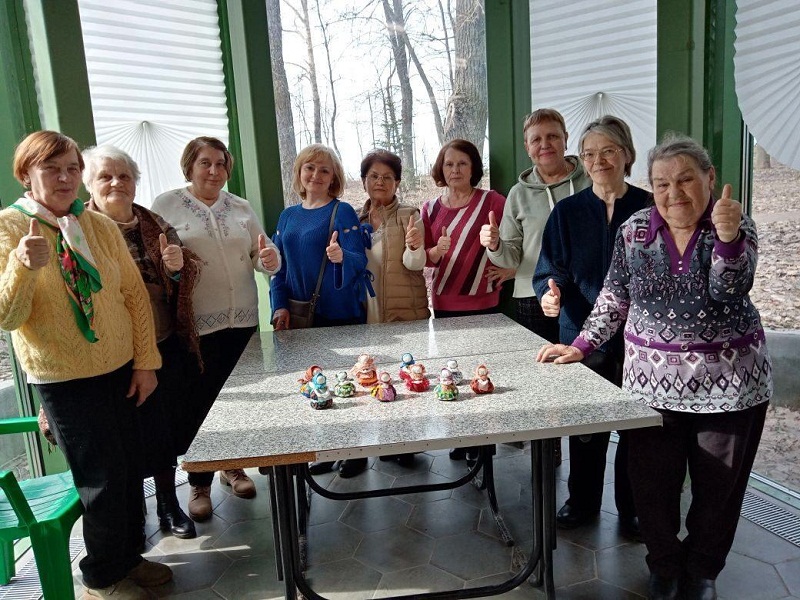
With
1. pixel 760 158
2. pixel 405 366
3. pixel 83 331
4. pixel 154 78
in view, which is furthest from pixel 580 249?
pixel 154 78

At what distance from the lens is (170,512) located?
2.79 meters

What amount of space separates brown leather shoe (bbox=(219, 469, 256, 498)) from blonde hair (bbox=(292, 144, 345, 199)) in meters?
1.44

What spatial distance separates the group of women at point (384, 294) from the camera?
1896 mm

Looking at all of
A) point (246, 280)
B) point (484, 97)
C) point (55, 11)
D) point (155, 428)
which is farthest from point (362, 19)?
point (155, 428)

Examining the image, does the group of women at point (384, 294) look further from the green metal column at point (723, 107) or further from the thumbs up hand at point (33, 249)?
the green metal column at point (723, 107)

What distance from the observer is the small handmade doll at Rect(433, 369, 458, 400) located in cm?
188

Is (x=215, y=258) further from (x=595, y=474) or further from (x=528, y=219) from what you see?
(x=595, y=474)

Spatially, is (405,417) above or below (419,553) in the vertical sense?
above

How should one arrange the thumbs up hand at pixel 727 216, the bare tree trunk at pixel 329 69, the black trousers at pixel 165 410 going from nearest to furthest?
the thumbs up hand at pixel 727 216 < the black trousers at pixel 165 410 < the bare tree trunk at pixel 329 69

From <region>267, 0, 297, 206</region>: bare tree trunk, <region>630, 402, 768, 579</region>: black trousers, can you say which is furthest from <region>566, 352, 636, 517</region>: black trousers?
<region>267, 0, 297, 206</region>: bare tree trunk

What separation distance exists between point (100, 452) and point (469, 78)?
9.21 ft

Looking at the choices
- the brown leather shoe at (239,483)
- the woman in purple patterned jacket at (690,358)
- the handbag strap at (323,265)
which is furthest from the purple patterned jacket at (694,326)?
the brown leather shoe at (239,483)

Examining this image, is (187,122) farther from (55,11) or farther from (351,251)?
(351,251)

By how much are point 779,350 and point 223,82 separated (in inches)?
137
